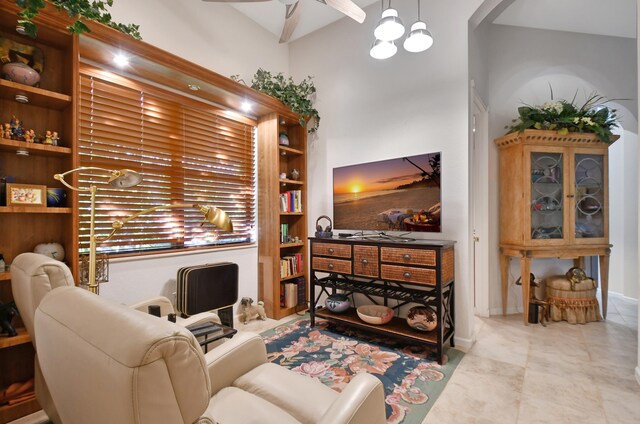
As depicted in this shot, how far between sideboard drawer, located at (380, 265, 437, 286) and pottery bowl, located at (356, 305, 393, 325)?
0.38m

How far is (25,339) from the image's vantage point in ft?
5.65

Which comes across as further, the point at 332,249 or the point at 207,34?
the point at 207,34

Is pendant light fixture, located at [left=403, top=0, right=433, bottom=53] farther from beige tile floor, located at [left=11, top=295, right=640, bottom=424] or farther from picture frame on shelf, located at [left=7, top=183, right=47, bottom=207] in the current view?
picture frame on shelf, located at [left=7, top=183, right=47, bottom=207]

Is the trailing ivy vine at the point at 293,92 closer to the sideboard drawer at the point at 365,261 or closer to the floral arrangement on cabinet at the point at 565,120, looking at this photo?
the sideboard drawer at the point at 365,261

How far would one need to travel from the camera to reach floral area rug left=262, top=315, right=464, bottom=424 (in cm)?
191

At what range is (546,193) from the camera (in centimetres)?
322

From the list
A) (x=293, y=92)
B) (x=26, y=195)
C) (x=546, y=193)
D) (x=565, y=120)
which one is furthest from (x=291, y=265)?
(x=565, y=120)

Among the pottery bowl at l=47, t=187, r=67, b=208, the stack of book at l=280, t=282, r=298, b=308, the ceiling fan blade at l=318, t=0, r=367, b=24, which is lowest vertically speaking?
the stack of book at l=280, t=282, r=298, b=308

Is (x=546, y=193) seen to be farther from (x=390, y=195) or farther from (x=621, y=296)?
(x=621, y=296)

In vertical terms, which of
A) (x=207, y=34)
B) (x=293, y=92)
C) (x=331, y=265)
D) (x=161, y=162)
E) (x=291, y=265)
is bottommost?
(x=291, y=265)

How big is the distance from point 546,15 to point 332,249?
3.46 metres

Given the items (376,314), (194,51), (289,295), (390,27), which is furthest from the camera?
(289,295)

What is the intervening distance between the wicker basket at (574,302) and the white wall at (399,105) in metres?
1.29

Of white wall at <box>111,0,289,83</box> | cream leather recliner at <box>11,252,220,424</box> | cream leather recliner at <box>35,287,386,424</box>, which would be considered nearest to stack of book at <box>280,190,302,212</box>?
white wall at <box>111,0,289,83</box>
